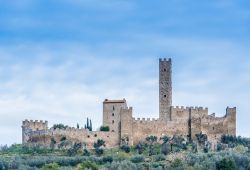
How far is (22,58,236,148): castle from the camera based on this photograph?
68.2 m

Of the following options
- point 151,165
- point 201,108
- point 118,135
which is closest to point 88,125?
point 118,135

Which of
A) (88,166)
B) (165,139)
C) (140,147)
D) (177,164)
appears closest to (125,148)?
(140,147)

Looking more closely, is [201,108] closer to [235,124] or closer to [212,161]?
[235,124]

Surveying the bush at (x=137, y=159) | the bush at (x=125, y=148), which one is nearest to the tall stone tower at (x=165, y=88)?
the bush at (x=125, y=148)

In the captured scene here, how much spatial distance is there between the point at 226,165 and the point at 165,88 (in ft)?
56.1

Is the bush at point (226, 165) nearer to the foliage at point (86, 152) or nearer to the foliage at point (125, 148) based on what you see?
the foliage at point (125, 148)

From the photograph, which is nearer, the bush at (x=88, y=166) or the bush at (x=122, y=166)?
the bush at (x=122, y=166)

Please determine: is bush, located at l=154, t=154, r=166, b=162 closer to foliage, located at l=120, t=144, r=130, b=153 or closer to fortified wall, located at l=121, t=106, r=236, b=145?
foliage, located at l=120, t=144, r=130, b=153

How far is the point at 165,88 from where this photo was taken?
2766 inches

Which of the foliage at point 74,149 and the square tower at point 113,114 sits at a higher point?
the square tower at point 113,114

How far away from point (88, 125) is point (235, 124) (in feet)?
41.0

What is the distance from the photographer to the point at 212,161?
56.6 meters

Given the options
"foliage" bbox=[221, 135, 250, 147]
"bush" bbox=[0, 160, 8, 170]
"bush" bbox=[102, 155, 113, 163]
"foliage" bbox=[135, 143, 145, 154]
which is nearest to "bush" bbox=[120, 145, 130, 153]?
"foliage" bbox=[135, 143, 145, 154]

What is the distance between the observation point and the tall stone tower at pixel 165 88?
229 ft
